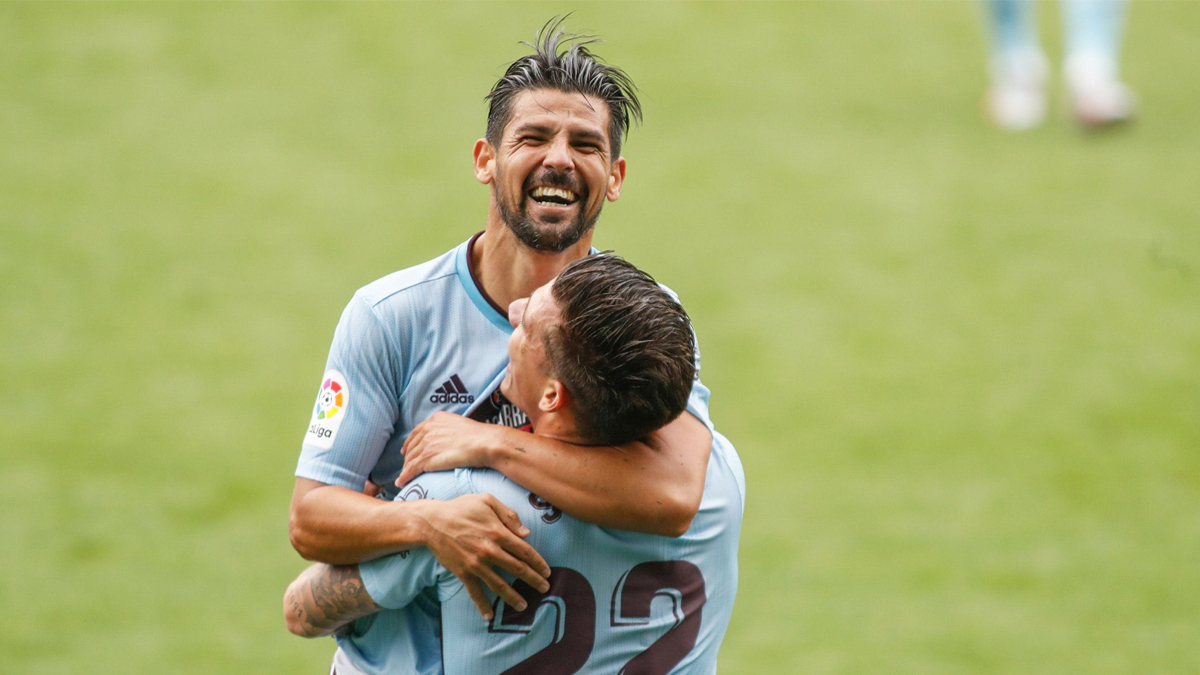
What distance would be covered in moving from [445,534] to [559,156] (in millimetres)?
813

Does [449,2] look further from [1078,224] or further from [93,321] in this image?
[1078,224]

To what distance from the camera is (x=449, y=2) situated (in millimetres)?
11172

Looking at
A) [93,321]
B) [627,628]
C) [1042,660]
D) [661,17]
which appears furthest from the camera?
[661,17]

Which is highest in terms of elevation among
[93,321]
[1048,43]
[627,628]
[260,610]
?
[1048,43]

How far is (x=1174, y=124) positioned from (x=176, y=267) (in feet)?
24.6

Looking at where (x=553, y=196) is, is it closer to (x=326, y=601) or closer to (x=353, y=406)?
(x=353, y=406)

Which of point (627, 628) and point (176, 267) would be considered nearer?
point (627, 628)

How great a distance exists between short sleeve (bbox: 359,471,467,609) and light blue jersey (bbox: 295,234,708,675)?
16cm

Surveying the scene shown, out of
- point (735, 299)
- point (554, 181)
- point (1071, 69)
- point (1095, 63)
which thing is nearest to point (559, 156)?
point (554, 181)

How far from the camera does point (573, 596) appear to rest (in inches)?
87.7

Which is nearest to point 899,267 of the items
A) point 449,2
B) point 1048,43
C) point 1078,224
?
point 1078,224

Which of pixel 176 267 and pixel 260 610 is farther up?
pixel 176 267

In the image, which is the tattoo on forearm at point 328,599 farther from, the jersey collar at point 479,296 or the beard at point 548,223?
the beard at point 548,223

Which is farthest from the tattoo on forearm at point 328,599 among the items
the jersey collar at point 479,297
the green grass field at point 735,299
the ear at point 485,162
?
the green grass field at point 735,299
